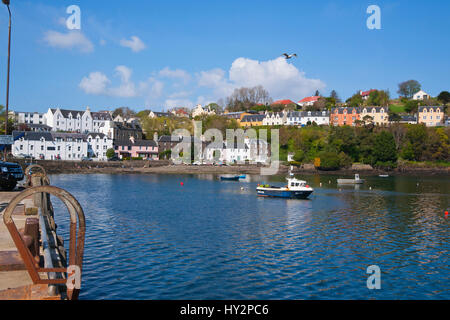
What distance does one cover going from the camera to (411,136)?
129125mm

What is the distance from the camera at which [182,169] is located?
4409 inches

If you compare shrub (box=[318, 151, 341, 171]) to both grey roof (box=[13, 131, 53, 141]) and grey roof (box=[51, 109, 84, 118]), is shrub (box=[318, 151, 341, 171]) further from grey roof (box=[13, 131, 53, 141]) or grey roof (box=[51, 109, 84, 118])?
grey roof (box=[51, 109, 84, 118])

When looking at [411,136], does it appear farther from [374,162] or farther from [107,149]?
[107,149]

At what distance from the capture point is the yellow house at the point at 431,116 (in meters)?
152

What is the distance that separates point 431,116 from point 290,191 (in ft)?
410

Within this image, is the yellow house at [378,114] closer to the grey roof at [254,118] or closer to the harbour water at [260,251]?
the grey roof at [254,118]

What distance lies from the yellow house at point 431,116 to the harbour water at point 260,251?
124 m

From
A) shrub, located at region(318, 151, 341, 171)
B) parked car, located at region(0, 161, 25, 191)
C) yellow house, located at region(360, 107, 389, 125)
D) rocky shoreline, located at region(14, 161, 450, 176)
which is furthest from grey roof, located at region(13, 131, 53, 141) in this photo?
yellow house, located at region(360, 107, 389, 125)

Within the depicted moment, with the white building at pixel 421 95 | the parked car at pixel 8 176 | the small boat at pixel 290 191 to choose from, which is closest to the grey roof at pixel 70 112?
the small boat at pixel 290 191

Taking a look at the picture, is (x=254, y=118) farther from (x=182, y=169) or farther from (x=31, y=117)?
(x=31, y=117)

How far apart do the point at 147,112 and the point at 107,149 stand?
75555 millimetres

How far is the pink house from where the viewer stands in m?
125

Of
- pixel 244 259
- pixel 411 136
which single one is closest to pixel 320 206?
pixel 244 259

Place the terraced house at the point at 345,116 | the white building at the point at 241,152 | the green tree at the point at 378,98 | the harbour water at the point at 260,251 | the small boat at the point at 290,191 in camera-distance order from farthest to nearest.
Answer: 1. the green tree at the point at 378,98
2. the terraced house at the point at 345,116
3. the white building at the point at 241,152
4. the small boat at the point at 290,191
5. the harbour water at the point at 260,251
